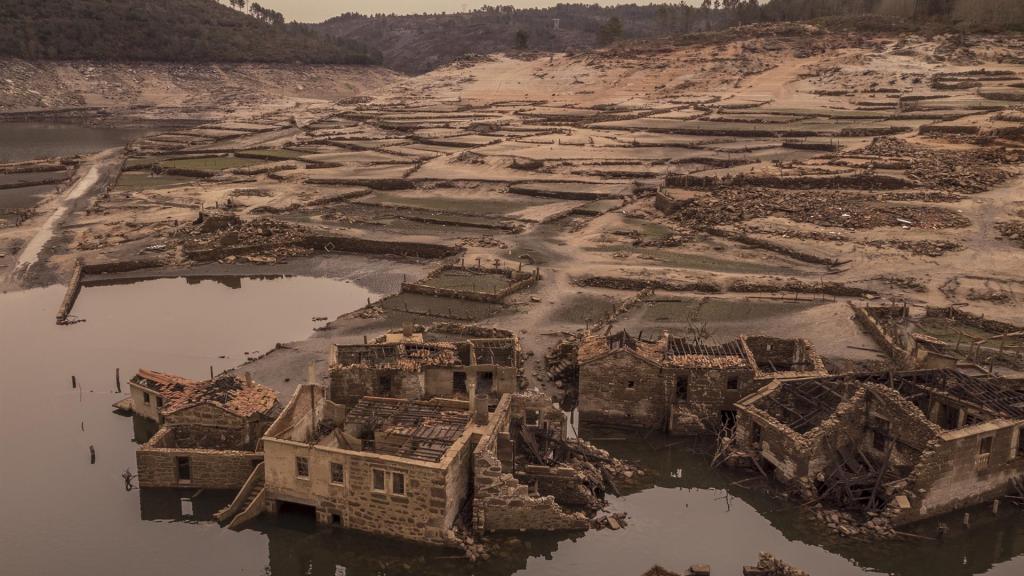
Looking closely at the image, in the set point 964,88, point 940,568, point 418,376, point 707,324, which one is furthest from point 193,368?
point 964,88

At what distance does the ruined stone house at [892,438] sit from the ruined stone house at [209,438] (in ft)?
46.6

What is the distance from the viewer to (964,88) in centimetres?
9562

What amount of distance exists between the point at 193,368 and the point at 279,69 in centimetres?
14511

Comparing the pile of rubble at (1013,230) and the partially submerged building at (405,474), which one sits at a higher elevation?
the pile of rubble at (1013,230)

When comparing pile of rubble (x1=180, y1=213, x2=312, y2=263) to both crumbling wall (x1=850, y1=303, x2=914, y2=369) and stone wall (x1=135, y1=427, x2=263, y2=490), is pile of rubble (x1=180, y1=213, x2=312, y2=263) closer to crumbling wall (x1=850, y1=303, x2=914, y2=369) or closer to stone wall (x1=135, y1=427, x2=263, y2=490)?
stone wall (x1=135, y1=427, x2=263, y2=490)

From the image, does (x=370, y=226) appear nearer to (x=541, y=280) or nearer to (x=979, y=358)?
(x=541, y=280)

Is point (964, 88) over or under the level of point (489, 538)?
over

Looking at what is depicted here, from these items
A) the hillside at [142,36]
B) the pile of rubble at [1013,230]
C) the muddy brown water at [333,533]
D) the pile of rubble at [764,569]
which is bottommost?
the muddy brown water at [333,533]

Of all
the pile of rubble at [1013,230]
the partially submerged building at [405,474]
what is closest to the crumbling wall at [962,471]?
the partially submerged building at [405,474]

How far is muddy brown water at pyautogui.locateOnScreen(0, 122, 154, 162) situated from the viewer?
94812 mm

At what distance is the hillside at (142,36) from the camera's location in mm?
146625

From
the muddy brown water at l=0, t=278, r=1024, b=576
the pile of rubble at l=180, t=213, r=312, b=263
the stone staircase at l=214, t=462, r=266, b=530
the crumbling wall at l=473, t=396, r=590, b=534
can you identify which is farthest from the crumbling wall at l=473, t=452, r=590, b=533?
the pile of rubble at l=180, t=213, r=312, b=263

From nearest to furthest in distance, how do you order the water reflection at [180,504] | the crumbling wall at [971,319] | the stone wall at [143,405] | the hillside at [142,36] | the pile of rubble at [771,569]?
1. the pile of rubble at [771,569]
2. the water reflection at [180,504]
3. the stone wall at [143,405]
4. the crumbling wall at [971,319]
5. the hillside at [142,36]

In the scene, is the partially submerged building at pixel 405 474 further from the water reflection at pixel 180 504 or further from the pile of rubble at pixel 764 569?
the pile of rubble at pixel 764 569
